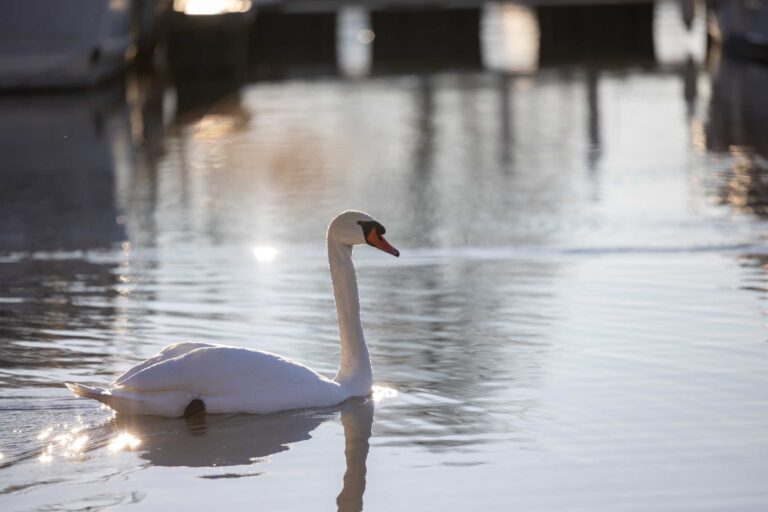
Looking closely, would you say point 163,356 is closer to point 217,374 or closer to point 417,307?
point 217,374

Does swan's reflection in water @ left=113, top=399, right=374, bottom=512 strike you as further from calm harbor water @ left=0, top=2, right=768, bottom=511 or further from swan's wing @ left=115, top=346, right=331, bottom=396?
swan's wing @ left=115, top=346, right=331, bottom=396

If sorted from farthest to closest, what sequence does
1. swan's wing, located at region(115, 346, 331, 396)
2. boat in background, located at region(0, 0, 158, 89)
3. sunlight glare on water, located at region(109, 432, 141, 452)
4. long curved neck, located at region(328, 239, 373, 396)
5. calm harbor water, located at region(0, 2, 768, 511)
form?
1. boat in background, located at region(0, 0, 158, 89)
2. long curved neck, located at region(328, 239, 373, 396)
3. swan's wing, located at region(115, 346, 331, 396)
4. sunlight glare on water, located at region(109, 432, 141, 452)
5. calm harbor water, located at region(0, 2, 768, 511)

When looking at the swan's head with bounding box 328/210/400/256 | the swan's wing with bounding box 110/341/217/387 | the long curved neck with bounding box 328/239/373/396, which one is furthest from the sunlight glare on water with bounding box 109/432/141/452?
the swan's head with bounding box 328/210/400/256

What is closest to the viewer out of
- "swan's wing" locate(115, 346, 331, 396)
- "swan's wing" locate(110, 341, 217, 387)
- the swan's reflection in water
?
the swan's reflection in water

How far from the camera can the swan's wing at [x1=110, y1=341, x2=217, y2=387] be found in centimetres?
885

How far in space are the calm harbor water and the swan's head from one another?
77cm

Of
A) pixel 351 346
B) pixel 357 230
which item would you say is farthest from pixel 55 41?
pixel 351 346

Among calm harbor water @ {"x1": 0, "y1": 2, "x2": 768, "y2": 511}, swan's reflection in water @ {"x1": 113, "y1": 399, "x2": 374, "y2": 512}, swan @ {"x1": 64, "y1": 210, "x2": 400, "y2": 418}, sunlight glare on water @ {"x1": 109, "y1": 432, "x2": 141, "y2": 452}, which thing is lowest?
calm harbor water @ {"x1": 0, "y1": 2, "x2": 768, "y2": 511}

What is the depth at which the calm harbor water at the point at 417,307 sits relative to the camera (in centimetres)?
805

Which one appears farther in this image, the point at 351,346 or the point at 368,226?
the point at 368,226

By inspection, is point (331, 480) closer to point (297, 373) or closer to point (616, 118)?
point (297, 373)

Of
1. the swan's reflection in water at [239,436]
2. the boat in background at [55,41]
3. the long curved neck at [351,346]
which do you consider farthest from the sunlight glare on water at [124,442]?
the boat in background at [55,41]

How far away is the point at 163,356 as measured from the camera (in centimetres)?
889

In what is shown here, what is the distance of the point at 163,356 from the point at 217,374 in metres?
0.30
